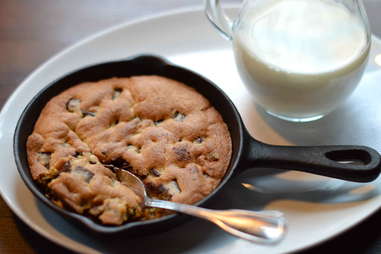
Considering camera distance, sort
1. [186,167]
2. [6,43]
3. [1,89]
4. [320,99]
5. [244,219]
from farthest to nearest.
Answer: [6,43], [1,89], [320,99], [186,167], [244,219]

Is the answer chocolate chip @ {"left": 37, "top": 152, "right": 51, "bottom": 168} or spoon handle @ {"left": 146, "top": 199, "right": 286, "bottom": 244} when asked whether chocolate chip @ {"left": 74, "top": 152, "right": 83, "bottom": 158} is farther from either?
spoon handle @ {"left": 146, "top": 199, "right": 286, "bottom": 244}

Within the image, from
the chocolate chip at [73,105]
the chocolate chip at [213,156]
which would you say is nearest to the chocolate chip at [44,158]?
the chocolate chip at [73,105]

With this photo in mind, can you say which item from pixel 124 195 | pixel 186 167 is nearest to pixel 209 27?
pixel 186 167

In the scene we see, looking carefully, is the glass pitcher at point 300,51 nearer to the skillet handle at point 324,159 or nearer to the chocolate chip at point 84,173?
the skillet handle at point 324,159

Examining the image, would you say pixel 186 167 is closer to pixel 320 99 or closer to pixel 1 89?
pixel 320 99

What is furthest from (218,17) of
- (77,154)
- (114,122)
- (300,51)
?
(77,154)
